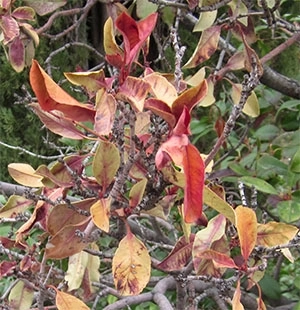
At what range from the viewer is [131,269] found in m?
0.66

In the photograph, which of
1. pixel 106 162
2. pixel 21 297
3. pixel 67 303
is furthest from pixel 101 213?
pixel 21 297

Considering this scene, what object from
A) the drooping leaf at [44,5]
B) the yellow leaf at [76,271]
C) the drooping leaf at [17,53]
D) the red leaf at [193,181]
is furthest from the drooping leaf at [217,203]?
the drooping leaf at [44,5]

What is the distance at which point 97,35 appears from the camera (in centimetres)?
212

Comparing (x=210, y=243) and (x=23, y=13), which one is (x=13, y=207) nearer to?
(x=210, y=243)

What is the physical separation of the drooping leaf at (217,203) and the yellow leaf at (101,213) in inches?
4.1

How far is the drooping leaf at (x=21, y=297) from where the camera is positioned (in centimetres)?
84

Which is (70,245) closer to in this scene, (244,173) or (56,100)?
(56,100)

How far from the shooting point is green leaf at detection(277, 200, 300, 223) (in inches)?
42.5

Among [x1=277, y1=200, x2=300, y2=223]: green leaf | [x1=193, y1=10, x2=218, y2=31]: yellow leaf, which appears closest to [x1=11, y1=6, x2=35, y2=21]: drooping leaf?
[x1=193, y1=10, x2=218, y2=31]: yellow leaf

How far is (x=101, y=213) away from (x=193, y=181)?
0.46ft

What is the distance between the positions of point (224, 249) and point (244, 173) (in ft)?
1.70

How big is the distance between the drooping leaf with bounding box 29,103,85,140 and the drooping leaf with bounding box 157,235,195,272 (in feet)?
0.69

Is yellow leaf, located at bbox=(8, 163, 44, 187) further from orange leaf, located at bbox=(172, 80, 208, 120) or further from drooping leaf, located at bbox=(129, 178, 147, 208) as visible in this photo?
orange leaf, located at bbox=(172, 80, 208, 120)

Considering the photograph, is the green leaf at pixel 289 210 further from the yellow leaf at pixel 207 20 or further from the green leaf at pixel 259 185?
the yellow leaf at pixel 207 20
